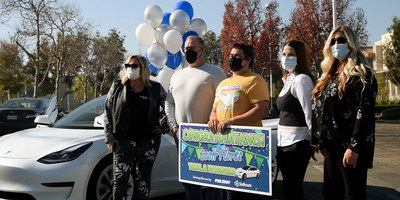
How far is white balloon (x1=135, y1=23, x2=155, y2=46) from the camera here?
9609 mm

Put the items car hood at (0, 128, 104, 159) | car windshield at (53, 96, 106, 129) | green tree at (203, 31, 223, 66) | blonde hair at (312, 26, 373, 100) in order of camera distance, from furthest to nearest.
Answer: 1. green tree at (203, 31, 223, 66)
2. car windshield at (53, 96, 106, 129)
3. car hood at (0, 128, 104, 159)
4. blonde hair at (312, 26, 373, 100)

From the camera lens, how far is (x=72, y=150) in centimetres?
426

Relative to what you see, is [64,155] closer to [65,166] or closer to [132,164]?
[65,166]

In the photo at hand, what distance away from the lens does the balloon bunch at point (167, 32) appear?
8906mm

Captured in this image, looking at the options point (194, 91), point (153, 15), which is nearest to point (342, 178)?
point (194, 91)

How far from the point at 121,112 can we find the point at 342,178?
2083 millimetres

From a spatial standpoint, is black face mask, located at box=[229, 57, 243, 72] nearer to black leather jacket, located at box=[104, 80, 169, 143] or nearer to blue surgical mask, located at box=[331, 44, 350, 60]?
blue surgical mask, located at box=[331, 44, 350, 60]

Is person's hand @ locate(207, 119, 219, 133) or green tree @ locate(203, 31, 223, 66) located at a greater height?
green tree @ locate(203, 31, 223, 66)

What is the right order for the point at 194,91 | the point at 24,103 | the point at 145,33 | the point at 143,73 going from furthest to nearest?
the point at 24,103, the point at 145,33, the point at 143,73, the point at 194,91

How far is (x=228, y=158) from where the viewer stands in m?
3.40

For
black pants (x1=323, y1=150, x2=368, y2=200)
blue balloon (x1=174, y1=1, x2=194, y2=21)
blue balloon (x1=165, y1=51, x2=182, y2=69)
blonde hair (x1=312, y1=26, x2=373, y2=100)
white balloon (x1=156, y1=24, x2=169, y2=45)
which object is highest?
blue balloon (x1=174, y1=1, x2=194, y2=21)

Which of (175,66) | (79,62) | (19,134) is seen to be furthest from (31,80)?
(19,134)

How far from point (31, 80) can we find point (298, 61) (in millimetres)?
56108

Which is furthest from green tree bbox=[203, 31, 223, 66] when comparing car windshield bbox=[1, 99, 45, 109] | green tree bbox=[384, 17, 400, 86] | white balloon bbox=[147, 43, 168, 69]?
white balloon bbox=[147, 43, 168, 69]
